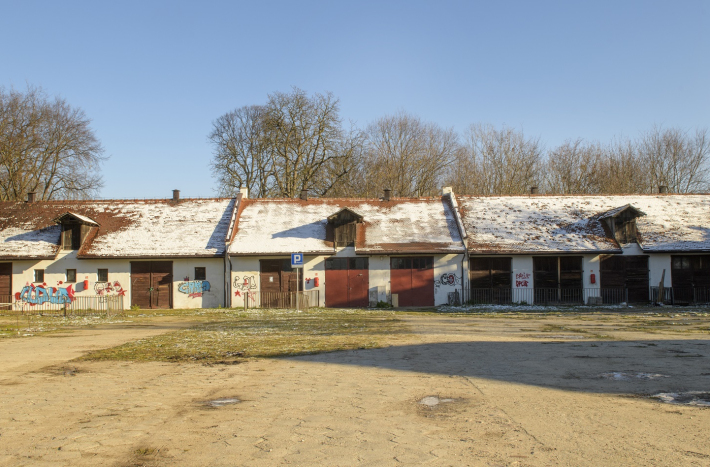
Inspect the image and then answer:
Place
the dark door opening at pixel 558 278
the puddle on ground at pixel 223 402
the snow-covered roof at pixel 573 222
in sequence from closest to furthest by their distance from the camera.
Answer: the puddle on ground at pixel 223 402 < the dark door opening at pixel 558 278 < the snow-covered roof at pixel 573 222

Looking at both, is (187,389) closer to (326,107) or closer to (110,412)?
(110,412)

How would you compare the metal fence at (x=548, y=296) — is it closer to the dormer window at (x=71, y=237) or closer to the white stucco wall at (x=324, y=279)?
the white stucco wall at (x=324, y=279)

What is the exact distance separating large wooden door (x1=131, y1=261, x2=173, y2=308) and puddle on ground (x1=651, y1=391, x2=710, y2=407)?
26.2 metres

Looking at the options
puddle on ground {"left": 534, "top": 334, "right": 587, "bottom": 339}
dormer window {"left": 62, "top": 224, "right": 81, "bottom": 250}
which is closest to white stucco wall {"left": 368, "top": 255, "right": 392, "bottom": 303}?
puddle on ground {"left": 534, "top": 334, "right": 587, "bottom": 339}

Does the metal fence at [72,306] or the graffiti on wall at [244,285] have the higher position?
the graffiti on wall at [244,285]

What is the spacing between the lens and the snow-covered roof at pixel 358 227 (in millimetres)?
30188

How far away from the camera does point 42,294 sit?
30.1 metres

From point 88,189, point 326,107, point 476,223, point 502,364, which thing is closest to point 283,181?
point 326,107

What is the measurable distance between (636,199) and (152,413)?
34.5 m

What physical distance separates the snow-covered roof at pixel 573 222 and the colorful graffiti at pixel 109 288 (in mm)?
18529

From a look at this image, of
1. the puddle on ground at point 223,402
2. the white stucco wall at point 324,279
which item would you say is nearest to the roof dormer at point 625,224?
the white stucco wall at point 324,279

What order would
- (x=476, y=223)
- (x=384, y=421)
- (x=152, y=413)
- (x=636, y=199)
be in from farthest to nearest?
1. (x=636, y=199)
2. (x=476, y=223)
3. (x=152, y=413)
4. (x=384, y=421)

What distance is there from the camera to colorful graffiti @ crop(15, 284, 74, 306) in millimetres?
30016

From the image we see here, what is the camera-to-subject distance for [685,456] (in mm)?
5664
